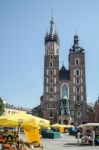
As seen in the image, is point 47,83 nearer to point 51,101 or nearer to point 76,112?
point 51,101

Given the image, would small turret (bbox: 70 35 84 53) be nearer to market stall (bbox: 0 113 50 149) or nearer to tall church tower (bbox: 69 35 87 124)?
→ tall church tower (bbox: 69 35 87 124)

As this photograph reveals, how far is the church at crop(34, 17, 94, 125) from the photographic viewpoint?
89438mm

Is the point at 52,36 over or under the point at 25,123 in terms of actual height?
over

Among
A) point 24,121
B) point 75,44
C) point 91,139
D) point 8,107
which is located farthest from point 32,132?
point 8,107

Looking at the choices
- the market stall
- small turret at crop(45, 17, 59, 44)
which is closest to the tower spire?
small turret at crop(45, 17, 59, 44)

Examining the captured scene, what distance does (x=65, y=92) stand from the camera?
90938mm

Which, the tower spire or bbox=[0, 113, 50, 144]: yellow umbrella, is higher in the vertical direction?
the tower spire

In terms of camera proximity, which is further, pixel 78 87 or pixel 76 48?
pixel 76 48

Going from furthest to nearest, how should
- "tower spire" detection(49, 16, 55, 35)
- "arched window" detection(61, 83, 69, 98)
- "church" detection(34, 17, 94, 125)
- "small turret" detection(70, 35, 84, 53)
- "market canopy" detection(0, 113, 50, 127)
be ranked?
1. "tower spire" detection(49, 16, 55, 35)
2. "small turret" detection(70, 35, 84, 53)
3. "arched window" detection(61, 83, 69, 98)
4. "church" detection(34, 17, 94, 125)
5. "market canopy" detection(0, 113, 50, 127)

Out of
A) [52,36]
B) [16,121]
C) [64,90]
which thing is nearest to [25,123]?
[16,121]

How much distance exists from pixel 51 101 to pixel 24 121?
7274 centimetres

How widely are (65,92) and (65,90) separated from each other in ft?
1.82

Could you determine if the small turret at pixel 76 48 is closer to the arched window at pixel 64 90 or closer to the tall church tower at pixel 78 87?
the tall church tower at pixel 78 87

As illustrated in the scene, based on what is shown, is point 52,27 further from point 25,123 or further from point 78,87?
point 25,123
